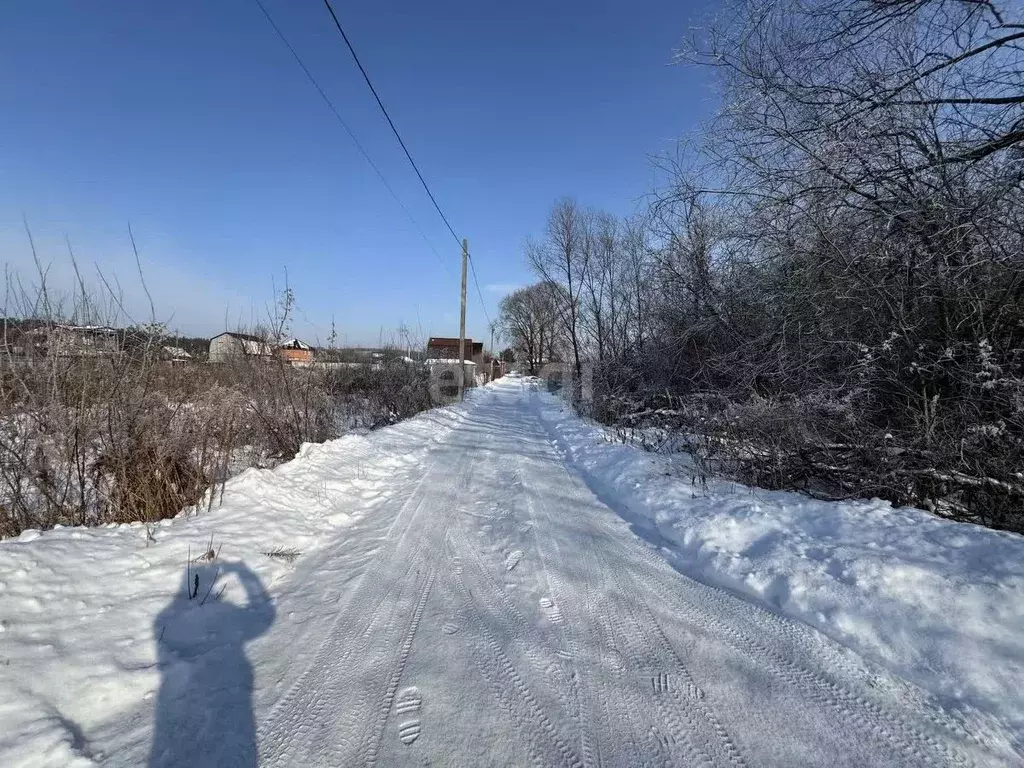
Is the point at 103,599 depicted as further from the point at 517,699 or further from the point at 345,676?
the point at 517,699

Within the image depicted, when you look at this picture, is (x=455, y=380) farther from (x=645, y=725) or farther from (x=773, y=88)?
(x=645, y=725)

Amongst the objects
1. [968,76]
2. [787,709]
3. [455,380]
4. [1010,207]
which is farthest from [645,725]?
[455,380]

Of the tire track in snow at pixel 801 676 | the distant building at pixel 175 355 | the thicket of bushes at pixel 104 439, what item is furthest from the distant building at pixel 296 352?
the tire track in snow at pixel 801 676

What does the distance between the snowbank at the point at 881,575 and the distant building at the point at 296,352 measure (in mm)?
6629

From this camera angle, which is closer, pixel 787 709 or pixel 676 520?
pixel 787 709

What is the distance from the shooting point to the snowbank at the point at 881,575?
2.37m

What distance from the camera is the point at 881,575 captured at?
3061 millimetres

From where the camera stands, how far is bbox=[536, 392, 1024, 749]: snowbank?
7.78ft

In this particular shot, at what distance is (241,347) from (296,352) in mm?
1281

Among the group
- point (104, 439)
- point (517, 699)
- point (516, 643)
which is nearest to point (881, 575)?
point (516, 643)

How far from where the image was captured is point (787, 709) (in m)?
2.17

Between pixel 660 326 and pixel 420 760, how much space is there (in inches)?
453

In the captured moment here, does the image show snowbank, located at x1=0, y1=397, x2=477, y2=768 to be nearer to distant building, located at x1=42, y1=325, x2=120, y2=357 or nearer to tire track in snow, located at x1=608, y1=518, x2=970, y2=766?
distant building, located at x1=42, y1=325, x2=120, y2=357

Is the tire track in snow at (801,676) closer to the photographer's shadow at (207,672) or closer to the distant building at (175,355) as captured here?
the photographer's shadow at (207,672)
